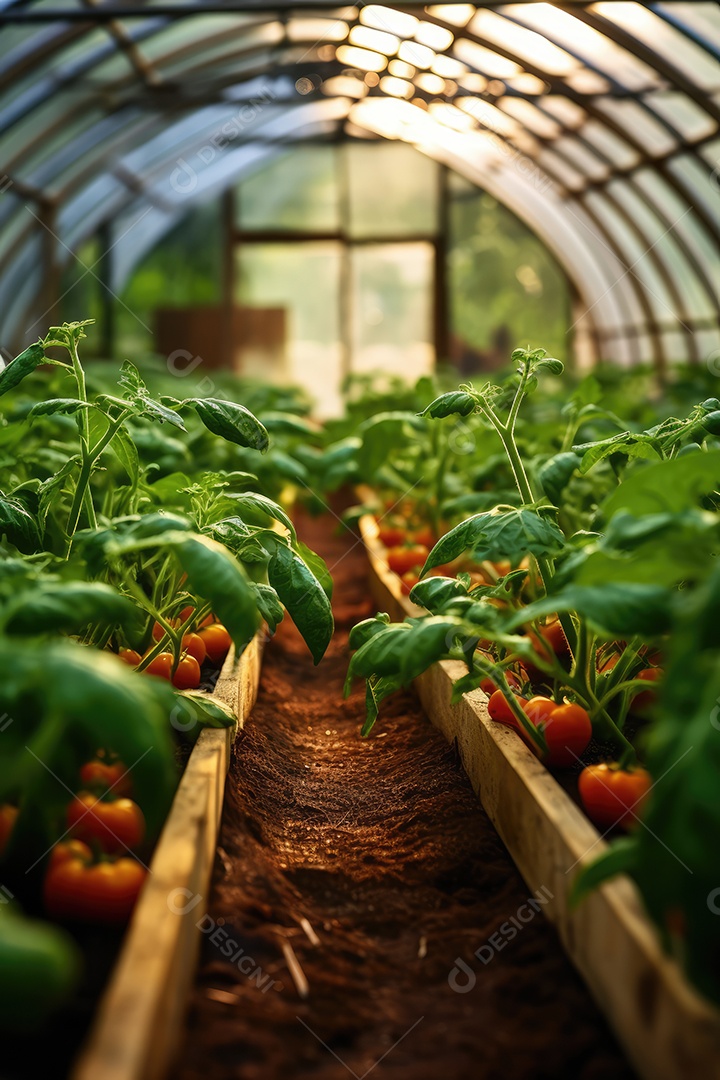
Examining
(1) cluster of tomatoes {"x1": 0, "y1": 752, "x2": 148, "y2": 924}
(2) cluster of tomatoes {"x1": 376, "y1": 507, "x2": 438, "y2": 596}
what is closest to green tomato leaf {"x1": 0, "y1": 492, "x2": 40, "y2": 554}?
(1) cluster of tomatoes {"x1": 0, "y1": 752, "x2": 148, "y2": 924}

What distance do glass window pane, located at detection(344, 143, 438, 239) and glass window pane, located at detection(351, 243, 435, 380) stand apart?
0.25 metres

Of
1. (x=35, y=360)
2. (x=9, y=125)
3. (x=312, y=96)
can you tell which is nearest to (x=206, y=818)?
(x=35, y=360)

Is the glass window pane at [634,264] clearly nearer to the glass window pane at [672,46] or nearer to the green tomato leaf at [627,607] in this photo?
the glass window pane at [672,46]

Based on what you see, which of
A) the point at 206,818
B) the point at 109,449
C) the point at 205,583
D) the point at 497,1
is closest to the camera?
the point at 205,583

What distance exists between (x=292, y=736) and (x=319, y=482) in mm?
1874

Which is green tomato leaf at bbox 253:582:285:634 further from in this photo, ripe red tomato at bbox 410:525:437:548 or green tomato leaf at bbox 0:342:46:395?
ripe red tomato at bbox 410:525:437:548

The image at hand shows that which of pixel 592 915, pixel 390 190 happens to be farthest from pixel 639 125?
pixel 592 915

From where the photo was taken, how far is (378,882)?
196cm

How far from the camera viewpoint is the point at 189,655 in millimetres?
2486

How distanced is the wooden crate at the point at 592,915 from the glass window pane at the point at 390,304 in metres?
11.2

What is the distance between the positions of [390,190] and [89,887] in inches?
496

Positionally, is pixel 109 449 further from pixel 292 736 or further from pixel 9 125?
pixel 9 125

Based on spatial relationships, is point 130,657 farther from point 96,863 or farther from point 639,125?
point 639,125

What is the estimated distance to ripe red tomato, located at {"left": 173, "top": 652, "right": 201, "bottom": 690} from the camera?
2314 mm
